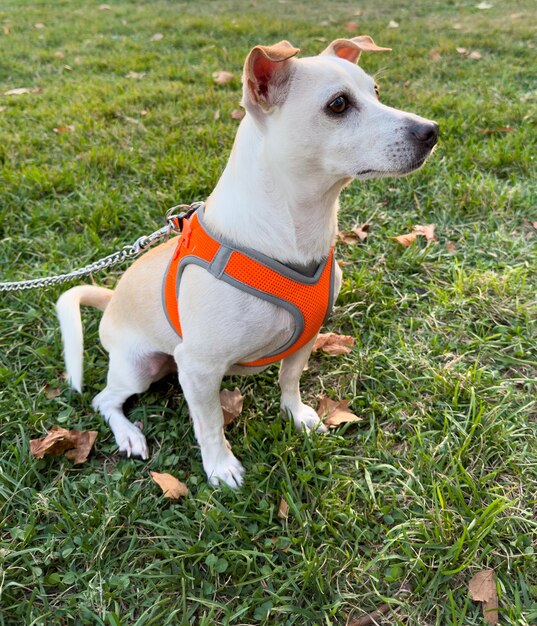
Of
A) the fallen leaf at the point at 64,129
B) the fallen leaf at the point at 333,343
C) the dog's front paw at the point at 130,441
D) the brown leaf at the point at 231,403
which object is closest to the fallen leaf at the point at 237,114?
the fallen leaf at the point at 64,129

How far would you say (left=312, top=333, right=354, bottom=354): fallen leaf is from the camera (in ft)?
8.65

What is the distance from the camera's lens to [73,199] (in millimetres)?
3750

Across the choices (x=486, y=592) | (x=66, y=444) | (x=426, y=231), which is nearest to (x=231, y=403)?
(x=66, y=444)

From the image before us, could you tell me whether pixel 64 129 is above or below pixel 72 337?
above

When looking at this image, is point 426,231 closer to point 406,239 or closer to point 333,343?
point 406,239

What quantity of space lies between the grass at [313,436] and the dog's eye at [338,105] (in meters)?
1.27

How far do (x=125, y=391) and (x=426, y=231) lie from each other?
2.16m

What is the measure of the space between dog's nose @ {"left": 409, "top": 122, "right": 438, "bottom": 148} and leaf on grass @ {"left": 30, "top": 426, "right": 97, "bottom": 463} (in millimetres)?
1811

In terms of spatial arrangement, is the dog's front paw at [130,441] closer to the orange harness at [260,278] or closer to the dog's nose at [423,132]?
the orange harness at [260,278]

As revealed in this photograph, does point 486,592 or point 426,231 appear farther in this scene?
point 426,231

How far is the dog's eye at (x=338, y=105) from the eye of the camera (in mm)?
1687

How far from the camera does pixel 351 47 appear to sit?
2.07m

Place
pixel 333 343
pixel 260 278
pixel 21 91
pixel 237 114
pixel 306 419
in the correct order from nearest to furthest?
pixel 260 278
pixel 306 419
pixel 333 343
pixel 237 114
pixel 21 91

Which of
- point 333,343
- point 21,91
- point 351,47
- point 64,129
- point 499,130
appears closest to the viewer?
point 351,47
